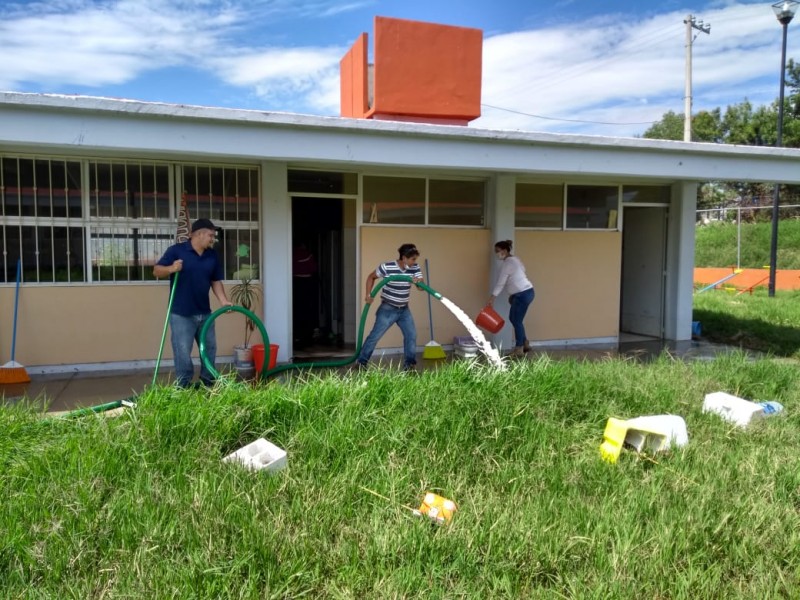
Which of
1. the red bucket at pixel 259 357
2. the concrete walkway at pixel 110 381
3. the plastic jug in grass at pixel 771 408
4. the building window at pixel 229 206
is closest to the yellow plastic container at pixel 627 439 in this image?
the plastic jug in grass at pixel 771 408

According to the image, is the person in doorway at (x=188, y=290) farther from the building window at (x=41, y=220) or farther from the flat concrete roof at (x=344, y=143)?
the building window at (x=41, y=220)

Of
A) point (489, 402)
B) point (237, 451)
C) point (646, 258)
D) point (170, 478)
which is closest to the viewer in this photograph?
point (170, 478)

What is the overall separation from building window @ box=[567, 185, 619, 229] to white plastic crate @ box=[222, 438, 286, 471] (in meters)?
6.94

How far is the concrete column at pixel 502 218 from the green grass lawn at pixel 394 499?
3841 millimetres

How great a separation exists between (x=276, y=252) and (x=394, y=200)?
1.86m

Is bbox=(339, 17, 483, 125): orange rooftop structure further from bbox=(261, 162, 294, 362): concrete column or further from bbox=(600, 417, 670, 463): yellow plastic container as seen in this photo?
bbox=(600, 417, 670, 463): yellow plastic container

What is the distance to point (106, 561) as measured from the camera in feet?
9.83

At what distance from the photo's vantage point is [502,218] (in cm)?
904

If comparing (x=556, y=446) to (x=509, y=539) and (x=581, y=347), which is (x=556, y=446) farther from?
(x=581, y=347)

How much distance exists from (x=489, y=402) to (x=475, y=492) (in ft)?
3.72

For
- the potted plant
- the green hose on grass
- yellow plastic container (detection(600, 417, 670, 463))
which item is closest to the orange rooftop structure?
the potted plant

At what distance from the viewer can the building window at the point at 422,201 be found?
341 inches

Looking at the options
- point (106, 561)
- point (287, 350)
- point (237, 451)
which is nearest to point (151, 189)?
point (287, 350)

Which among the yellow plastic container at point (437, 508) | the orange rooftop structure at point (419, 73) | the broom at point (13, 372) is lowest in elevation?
the yellow plastic container at point (437, 508)
